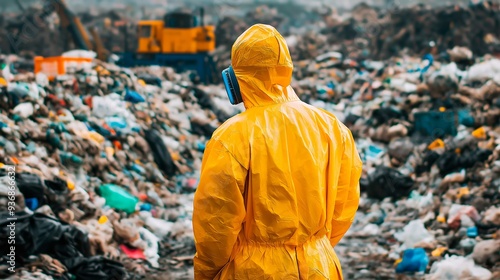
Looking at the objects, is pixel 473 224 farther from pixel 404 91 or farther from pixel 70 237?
pixel 404 91

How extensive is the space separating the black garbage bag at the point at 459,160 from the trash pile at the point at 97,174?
3.21m

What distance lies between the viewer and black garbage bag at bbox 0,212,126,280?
5512 mm

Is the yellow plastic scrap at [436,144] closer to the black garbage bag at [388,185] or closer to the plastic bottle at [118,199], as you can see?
the black garbage bag at [388,185]

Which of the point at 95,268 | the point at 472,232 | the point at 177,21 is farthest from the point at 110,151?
the point at 177,21

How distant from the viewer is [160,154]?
33.8 feet

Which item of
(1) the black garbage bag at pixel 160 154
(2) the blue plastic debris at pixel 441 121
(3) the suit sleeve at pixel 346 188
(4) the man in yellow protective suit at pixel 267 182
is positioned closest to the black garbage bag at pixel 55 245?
(4) the man in yellow protective suit at pixel 267 182

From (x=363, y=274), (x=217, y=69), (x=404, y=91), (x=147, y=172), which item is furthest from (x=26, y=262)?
(x=217, y=69)

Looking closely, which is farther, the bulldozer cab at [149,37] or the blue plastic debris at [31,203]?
the bulldozer cab at [149,37]

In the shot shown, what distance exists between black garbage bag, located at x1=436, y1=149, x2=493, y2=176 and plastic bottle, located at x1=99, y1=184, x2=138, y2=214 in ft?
12.5

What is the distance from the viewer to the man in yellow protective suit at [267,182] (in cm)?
259

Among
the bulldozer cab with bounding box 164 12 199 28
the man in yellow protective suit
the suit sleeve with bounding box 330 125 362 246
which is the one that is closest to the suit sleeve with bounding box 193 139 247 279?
the man in yellow protective suit

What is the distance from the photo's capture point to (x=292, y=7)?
33.6m

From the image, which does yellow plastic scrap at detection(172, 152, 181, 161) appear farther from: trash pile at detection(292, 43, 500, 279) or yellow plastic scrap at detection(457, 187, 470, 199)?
yellow plastic scrap at detection(457, 187, 470, 199)

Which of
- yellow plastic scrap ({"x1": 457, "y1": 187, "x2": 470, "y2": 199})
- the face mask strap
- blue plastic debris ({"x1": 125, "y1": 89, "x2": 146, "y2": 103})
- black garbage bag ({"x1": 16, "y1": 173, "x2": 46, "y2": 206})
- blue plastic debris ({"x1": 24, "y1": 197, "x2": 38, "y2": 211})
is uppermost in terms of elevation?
the face mask strap
